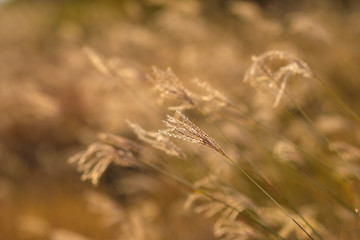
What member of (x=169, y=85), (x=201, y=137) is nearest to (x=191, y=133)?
(x=201, y=137)

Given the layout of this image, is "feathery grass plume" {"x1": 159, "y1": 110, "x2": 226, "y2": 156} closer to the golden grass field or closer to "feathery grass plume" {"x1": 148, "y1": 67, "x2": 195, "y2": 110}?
the golden grass field

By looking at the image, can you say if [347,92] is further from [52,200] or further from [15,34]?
[15,34]

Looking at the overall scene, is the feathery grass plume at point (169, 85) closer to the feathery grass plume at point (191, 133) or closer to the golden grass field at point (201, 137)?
the golden grass field at point (201, 137)

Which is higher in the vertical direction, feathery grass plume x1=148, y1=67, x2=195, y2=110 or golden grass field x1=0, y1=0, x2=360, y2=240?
golden grass field x1=0, y1=0, x2=360, y2=240

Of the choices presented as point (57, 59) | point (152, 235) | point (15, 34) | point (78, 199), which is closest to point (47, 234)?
point (78, 199)

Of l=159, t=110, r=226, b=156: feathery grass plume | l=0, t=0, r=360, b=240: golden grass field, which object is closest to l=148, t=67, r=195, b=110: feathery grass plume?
l=0, t=0, r=360, b=240: golden grass field

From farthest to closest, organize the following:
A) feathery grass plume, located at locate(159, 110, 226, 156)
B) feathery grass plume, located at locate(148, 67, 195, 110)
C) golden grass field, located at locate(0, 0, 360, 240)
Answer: golden grass field, located at locate(0, 0, 360, 240), feathery grass plume, located at locate(148, 67, 195, 110), feathery grass plume, located at locate(159, 110, 226, 156)

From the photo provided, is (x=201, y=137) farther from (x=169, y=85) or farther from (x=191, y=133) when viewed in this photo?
(x=169, y=85)

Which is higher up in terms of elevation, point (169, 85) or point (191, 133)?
point (169, 85)

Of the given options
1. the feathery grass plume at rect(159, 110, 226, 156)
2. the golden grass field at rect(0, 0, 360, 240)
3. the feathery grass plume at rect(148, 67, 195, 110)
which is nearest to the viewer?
the feathery grass plume at rect(159, 110, 226, 156)
